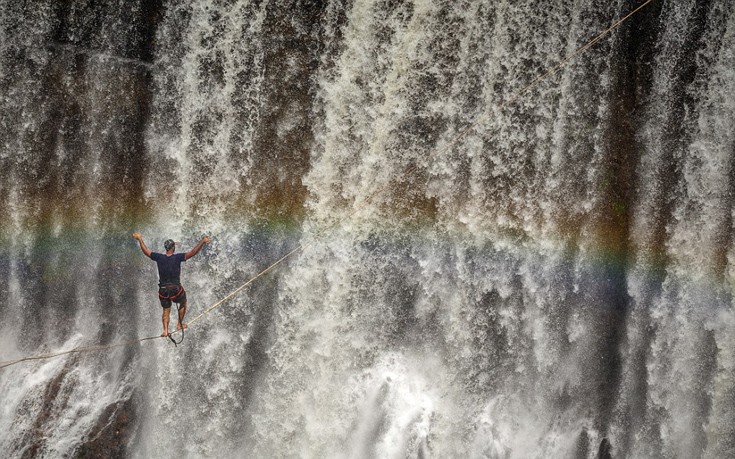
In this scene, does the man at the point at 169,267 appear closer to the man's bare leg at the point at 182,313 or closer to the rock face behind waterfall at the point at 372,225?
the man's bare leg at the point at 182,313

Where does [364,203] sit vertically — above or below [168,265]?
above

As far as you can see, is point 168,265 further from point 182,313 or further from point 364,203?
point 364,203

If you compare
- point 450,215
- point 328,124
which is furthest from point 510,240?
point 328,124

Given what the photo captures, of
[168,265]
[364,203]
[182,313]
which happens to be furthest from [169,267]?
[364,203]

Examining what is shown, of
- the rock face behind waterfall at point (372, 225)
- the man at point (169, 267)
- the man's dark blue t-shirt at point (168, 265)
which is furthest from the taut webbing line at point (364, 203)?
the man's dark blue t-shirt at point (168, 265)

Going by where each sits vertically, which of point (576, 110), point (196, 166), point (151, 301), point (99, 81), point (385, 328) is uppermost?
point (576, 110)

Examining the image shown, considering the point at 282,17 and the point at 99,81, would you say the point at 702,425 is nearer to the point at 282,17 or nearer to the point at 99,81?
the point at 282,17
